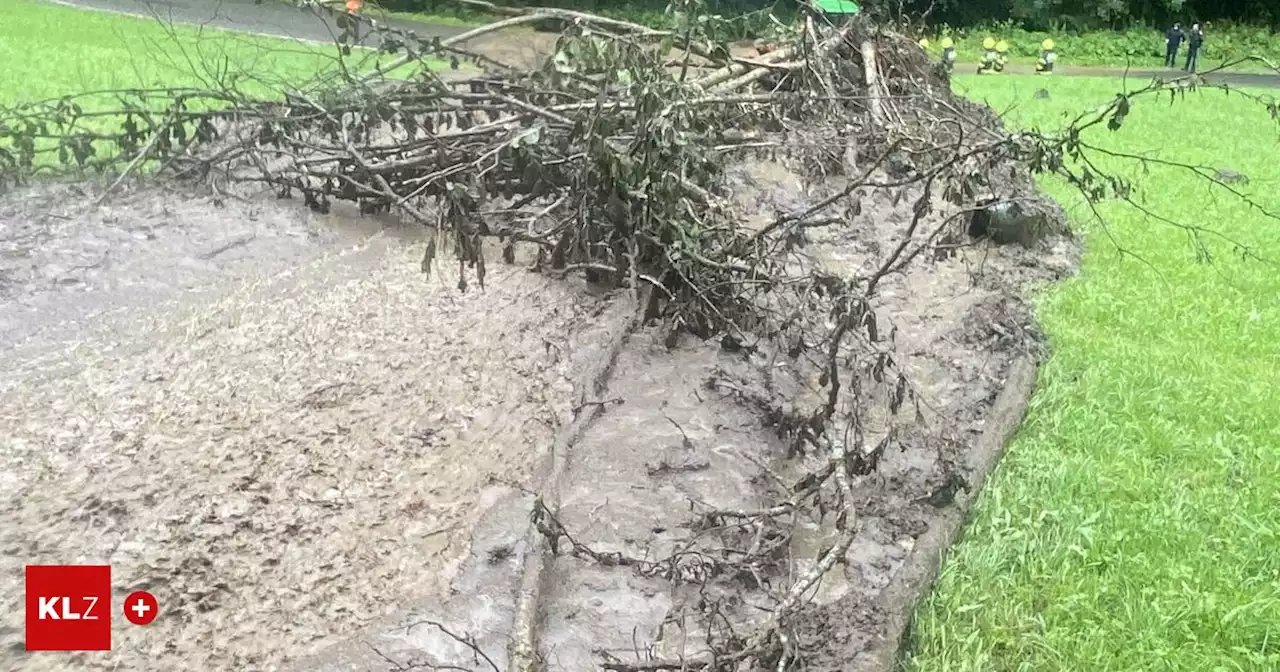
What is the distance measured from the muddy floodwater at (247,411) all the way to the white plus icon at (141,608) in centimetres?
4

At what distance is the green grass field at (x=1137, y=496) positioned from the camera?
2.92m

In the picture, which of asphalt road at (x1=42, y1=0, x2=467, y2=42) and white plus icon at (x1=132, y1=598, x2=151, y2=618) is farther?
asphalt road at (x1=42, y1=0, x2=467, y2=42)

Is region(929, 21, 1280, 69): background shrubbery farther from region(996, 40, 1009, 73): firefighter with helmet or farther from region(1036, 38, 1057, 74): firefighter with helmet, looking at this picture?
region(1036, 38, 1057, 74): firefighter with helmet

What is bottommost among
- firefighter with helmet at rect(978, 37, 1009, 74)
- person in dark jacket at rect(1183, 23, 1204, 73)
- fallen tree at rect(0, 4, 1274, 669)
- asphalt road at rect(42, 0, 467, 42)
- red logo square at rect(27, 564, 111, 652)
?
red logo square at rect(27, 564, 111, 652)

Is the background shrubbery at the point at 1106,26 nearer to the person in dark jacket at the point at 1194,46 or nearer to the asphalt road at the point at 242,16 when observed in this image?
the person in dark jacket at the point at 1194,46

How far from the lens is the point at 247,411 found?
A: 12.6 ft

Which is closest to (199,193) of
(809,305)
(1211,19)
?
(809,305)

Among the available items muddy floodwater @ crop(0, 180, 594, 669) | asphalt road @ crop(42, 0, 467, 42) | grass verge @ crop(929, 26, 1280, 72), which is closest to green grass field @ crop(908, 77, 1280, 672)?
muddy floodwater @ crop(0, 180, 594, 669)

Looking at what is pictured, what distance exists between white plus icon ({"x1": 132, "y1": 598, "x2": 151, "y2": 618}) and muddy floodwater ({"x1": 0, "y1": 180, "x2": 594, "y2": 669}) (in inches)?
1.6

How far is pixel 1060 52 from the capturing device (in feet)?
69.8

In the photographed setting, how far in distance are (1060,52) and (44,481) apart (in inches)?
847

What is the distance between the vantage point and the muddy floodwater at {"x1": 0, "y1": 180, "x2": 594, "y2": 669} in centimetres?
293

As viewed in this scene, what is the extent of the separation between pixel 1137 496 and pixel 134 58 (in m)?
8.24

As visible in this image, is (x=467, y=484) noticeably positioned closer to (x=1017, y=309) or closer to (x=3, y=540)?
(x=3, y=540)
